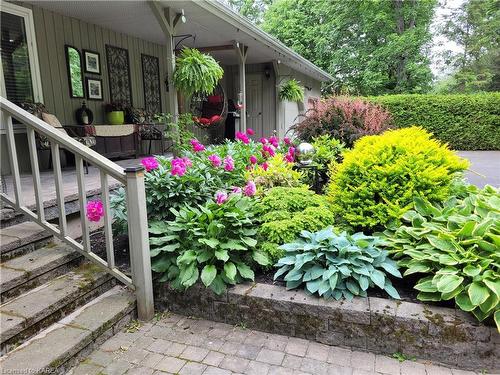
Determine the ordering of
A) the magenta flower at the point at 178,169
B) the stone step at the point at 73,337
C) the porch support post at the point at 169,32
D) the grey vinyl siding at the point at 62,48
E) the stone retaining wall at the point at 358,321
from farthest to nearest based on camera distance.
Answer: the grey vinyl siding at the point at 62,48 → the porch support post at the point at 169,32 → the magenta flower at the point at 178,169 → the stone retaining wall at the point at 358,321 → the stone step at the point at 73,337

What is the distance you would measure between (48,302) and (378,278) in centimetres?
187

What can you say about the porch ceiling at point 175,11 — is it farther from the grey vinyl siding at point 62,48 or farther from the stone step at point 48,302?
the stone step at point 48,302

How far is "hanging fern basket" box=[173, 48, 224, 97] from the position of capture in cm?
445

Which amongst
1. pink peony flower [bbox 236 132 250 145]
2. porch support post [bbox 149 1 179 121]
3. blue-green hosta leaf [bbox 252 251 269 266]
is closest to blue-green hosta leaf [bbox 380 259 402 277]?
blue-green hosta leaf [bbox 252 251 269 266]

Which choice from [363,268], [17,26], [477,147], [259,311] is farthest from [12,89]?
[477,147]

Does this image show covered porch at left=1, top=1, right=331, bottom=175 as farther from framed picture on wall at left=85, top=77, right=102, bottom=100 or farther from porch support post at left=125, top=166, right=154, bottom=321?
porch support post at left=125, top=166, right=154, bottom=321

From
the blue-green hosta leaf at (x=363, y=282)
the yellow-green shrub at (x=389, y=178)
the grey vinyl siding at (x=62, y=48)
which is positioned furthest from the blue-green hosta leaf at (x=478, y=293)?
the grey vinyl siding at (x=62, y=48)

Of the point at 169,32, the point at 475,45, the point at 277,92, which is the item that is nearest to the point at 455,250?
the point at 169,32

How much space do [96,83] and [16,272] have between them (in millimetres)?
4331

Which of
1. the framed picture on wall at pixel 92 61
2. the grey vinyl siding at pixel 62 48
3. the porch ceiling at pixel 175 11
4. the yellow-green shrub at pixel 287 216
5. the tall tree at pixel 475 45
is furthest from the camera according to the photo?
the tall tree at pixel 475 45

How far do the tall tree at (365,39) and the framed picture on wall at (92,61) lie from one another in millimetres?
12642

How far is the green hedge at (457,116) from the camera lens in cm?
1088

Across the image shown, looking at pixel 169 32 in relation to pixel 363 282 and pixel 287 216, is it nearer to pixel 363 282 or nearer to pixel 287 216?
pixel 287 216

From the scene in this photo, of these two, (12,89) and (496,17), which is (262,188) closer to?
(12,89)
